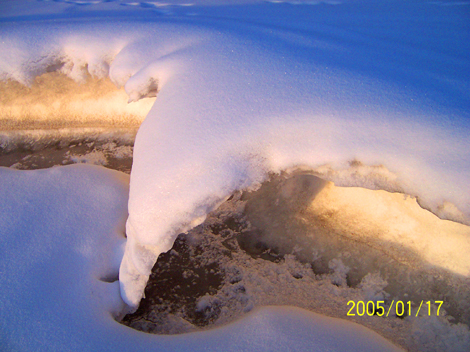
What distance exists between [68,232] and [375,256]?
115cm

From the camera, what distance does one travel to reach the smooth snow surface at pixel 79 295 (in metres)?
0.88

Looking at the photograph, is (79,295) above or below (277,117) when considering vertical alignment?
below

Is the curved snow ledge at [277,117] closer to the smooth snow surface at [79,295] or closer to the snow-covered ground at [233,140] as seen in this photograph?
the snow-covered ground at [233,140]

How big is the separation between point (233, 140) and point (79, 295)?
26.3 inches

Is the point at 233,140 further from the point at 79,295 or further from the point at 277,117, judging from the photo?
the point at 79,295

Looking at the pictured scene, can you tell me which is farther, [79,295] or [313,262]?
[313,262]
